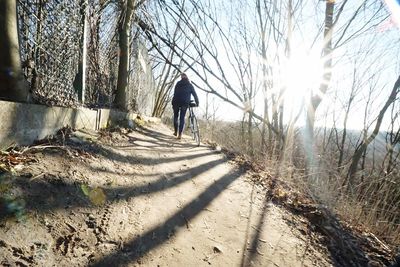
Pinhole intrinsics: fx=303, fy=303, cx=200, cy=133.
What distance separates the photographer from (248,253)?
9.66 feet

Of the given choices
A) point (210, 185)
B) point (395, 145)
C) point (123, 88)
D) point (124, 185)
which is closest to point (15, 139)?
point (124, 185)

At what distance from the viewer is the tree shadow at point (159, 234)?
7.33 ft

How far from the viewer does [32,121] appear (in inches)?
115

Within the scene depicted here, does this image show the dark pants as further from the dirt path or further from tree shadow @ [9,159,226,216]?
tree shadow @ [9,159,226,216]

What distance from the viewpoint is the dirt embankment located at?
211cm

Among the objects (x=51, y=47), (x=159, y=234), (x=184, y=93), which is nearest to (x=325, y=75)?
(x=184, y=93)

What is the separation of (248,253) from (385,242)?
96.9 inches

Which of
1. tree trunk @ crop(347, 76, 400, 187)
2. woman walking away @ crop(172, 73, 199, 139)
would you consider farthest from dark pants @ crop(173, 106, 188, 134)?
tree trunk @ crop(347, 76, 400, 187)

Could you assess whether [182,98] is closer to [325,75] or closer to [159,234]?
[325,75]

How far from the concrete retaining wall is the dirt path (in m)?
0.20

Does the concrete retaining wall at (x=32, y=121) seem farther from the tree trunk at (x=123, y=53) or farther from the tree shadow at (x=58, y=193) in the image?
the tree trunk at (x=123, y=53)

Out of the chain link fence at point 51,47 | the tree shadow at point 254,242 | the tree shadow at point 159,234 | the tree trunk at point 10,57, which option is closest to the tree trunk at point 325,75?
the tree shadow at point 254,242

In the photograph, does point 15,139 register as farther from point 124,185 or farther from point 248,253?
point 248,253

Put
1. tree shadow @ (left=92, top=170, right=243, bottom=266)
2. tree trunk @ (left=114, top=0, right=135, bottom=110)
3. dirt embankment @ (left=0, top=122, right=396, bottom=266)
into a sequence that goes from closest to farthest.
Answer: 1. dirt embankment @ (left=0, top=122, right=396, bottom=266)
2. tree shadow @ (left=92, top=170, right=243, bottom=266)
3. tree trunk @ (left=114, top=0, right=135, bottom=110)
